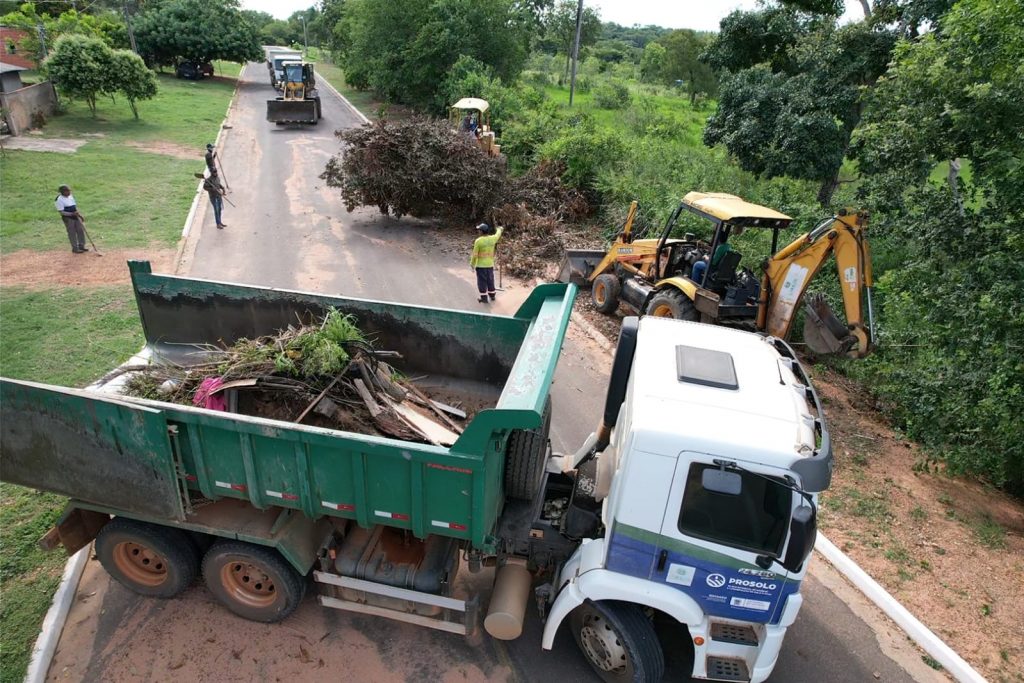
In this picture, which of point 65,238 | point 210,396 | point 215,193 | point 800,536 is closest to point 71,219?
point 65,238

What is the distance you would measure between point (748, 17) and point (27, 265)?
19.7 metres

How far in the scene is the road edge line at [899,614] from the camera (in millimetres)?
5039

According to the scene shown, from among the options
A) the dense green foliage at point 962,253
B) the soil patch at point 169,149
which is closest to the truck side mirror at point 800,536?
the dense green foliage at point 962,253

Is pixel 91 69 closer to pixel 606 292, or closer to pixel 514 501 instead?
pixel 606 292

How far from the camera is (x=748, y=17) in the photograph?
19000mm

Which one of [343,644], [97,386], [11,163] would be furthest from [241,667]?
[11,163]

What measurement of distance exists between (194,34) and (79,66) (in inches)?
674

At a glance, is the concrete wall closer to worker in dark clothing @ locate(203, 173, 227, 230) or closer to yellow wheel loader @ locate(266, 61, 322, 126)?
yellow wheel loader @ locate(266, 61, 322, 126)

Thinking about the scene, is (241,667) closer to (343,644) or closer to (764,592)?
(343,644)

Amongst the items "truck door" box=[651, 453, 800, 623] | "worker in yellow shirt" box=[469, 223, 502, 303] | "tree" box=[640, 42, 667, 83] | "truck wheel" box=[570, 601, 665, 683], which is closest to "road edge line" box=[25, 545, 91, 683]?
"truck wheel" box=[570, 601, 665, 683]

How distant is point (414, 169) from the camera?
15.2m

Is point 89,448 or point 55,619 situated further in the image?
point 55,619

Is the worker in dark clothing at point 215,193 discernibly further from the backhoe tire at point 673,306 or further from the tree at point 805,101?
the tree at point 805,101

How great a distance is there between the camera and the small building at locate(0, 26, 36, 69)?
3145cm
